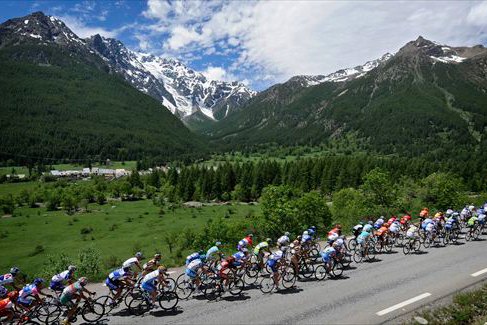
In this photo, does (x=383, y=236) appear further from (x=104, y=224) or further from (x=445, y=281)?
(x=104, y=224)

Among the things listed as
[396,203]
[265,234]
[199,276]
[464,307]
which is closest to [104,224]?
[265,234]

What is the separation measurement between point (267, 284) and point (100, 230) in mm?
94160

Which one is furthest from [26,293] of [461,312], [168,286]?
[461,312]

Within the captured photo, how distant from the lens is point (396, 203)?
51.5 m

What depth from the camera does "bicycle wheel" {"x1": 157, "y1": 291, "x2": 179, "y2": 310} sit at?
57.5 feet

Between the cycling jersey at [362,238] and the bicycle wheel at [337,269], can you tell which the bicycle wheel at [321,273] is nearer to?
the bicycle wheel at [337,269]

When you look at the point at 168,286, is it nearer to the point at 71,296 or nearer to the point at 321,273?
the point at 71,296

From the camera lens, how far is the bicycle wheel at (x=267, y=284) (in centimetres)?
1981

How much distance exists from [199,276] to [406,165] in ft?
548

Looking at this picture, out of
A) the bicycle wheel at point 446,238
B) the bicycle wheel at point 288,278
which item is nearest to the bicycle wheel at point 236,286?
the bicycle wheel at point 288,278

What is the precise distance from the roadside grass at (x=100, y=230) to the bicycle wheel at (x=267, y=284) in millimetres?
43794

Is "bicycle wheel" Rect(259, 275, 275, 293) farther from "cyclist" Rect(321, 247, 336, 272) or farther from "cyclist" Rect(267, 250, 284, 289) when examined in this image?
"cyclist" Rect(321, 247, 336, 272)

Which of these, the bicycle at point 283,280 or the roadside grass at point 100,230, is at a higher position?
the bicycle at point 283,280

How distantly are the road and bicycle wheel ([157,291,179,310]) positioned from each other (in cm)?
45
